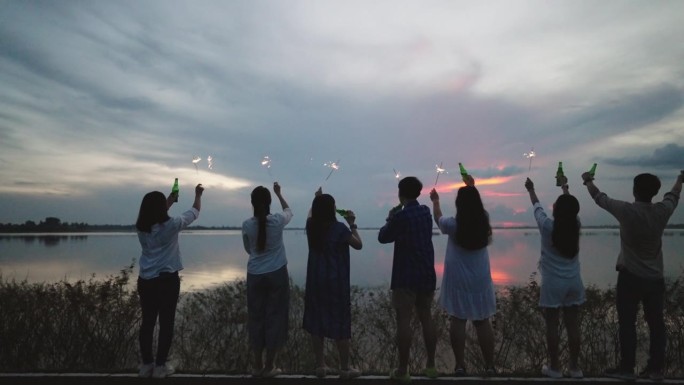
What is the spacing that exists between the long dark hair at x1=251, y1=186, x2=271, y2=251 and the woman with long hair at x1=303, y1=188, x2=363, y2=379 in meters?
0.51

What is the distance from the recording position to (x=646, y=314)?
4.70 m

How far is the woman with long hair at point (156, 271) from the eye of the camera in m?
4.79

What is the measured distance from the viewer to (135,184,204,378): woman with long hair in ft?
15.7

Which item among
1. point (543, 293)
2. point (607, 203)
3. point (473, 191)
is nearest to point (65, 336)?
point (473, 191)

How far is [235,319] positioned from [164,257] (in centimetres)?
371

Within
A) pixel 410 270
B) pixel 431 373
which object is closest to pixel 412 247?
pixel 410 270

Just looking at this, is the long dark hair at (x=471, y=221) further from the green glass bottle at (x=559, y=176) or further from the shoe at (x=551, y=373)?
the shoe at (x=551, y=373)

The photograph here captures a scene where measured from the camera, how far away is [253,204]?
4918mm

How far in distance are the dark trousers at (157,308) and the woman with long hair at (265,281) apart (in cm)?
92

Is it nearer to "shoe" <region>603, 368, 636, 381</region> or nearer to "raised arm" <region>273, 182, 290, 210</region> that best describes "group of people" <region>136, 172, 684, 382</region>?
"shoe" <region>603, 368, 636, 381</region>

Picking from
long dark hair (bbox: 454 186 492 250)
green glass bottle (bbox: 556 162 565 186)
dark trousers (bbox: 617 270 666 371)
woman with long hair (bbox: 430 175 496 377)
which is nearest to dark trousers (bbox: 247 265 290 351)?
woman with long hair (bbox: 430 175 496 377)

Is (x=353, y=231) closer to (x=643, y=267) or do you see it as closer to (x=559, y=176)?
(x=559, y=176)

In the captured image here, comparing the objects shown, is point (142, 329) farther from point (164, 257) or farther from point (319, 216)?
point (319, 216)

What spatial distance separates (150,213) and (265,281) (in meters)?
1.54
